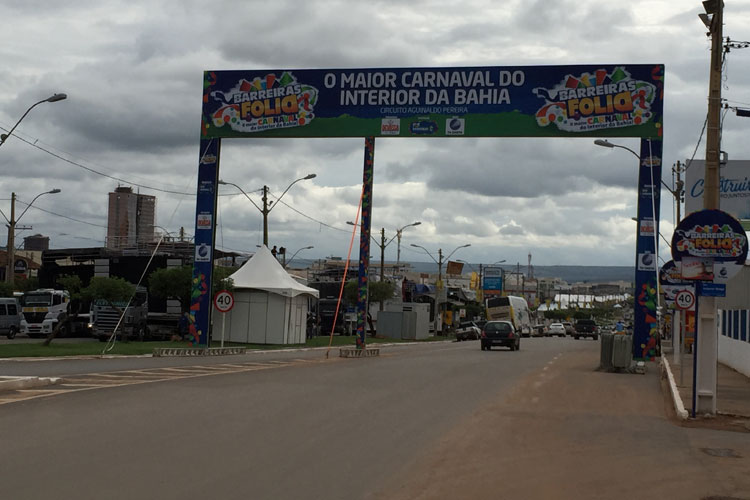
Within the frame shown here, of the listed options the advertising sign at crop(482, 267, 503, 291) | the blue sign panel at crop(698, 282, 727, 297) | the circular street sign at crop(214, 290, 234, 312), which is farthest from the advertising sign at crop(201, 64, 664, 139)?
the advertising sign at crop(482, 267, 503, 291)

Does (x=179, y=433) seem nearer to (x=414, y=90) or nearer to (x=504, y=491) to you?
(x=504, y=491)

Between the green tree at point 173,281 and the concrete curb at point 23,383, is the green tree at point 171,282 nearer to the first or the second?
the green tree at point 173,281

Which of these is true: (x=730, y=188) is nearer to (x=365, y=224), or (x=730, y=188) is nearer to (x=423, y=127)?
(x=423, y=127)

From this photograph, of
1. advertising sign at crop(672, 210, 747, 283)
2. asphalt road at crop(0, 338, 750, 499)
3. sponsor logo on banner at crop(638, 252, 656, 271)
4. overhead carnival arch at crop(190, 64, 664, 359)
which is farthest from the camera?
sponsor logo on banner at crop(638, 252, 656, 271)

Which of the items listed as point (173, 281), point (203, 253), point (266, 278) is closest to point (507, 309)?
point (266, 278)

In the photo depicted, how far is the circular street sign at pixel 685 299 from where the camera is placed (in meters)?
19.2

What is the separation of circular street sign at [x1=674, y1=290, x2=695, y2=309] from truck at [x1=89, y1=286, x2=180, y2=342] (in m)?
33.2

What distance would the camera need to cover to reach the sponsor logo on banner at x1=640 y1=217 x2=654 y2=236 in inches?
1367

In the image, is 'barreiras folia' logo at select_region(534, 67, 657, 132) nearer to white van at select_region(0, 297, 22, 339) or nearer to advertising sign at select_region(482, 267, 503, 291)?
white van at select_region(0, 297, 22, 339)

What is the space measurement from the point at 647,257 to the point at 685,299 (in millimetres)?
16080

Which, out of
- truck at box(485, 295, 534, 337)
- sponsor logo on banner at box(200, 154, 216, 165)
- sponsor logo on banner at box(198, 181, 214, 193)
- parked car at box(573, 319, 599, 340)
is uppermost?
sponsor logo on banner at box(200, 154, 216, 165)

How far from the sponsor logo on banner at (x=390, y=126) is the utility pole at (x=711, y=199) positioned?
1969cm

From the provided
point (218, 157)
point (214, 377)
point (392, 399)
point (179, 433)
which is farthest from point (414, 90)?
point (179, 433)

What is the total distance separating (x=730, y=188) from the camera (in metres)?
46.4
